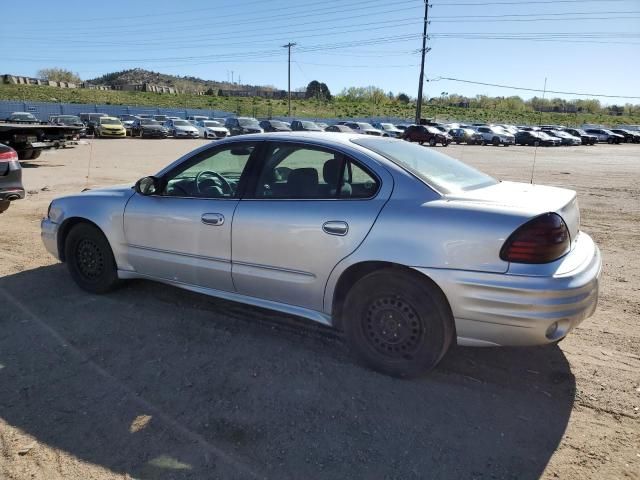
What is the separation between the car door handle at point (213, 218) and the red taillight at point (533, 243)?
81.4 inches

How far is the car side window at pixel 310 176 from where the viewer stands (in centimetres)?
348

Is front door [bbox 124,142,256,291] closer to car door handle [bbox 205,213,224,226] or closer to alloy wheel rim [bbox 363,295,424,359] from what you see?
car door handle [bbox 205,213,224,226]

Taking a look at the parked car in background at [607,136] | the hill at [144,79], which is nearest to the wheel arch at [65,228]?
the parked car in background at [607,136]

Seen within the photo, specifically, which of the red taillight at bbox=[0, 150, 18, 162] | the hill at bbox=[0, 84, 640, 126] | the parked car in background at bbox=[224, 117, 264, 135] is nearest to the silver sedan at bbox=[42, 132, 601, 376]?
the red taillight at bbox=[0, 150, 18, 162]

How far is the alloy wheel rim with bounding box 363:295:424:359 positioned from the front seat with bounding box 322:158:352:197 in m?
0.79

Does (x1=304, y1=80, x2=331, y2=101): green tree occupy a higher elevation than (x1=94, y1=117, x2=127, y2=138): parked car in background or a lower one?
higher

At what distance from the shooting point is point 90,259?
15.6 ft

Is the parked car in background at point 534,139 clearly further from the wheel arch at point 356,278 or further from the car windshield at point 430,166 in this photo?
the wheel arch at point 356,278

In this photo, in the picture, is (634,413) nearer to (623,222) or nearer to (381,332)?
(381,332)

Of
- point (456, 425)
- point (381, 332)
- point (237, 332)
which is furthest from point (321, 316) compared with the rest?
point (456, 425)

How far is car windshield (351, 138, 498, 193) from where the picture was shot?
3430mm

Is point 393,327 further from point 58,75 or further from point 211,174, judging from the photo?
point 58,75

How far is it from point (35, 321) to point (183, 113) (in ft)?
204

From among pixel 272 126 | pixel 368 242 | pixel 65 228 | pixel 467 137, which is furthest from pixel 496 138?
pixel 368 242
